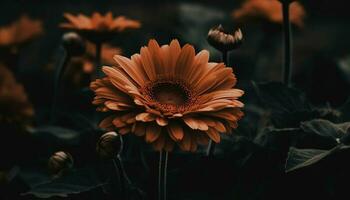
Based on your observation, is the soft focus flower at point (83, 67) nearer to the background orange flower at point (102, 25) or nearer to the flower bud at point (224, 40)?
the background orange flower at point (102, 25)

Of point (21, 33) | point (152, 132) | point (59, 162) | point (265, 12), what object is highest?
point (265, 12)

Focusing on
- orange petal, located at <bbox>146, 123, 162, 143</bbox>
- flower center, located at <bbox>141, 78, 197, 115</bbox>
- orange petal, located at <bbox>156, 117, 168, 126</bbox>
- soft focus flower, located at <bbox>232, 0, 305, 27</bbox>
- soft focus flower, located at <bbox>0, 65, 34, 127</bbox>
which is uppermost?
soft focus flower, located at <bbox>232, 0, 305, 27</bbox>

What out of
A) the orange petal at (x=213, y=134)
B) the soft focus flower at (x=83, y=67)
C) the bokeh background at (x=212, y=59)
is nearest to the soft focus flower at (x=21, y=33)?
the bokeh background at (x=212, y=59)

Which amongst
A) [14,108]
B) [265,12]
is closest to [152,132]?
[14,108]

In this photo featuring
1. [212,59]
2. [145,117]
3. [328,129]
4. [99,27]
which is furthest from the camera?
[212,59]

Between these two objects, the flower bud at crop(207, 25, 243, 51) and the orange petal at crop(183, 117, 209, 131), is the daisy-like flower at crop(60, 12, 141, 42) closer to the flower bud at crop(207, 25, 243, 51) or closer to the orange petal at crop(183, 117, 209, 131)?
the flower bud at crop(207, 25, 243, 51)

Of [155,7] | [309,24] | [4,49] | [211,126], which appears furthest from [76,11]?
[211,126]

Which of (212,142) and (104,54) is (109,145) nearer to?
Result: (212,142)

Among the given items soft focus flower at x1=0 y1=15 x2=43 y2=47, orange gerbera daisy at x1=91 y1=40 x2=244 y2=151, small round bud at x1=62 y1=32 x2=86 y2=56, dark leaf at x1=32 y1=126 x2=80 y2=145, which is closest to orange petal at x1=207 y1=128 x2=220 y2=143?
orange gerbera daisy at x1=91 y1=40 x2=244 y2=151
